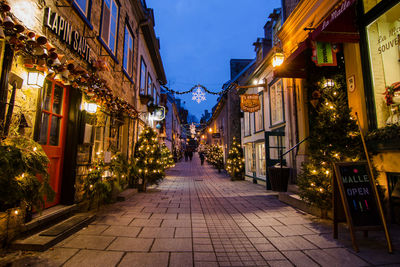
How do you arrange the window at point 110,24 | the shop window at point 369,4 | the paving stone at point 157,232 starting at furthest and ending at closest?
the window at point 110,24 < the shop window at point 369,4 < the paving stone at point 157,232

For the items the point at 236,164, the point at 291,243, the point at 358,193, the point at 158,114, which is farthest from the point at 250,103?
the point at 291,243

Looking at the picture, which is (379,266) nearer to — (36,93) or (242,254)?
(242,254)

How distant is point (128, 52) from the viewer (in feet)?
28.2

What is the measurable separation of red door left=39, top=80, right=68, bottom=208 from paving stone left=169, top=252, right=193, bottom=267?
2.87 meters

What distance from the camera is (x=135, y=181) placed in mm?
8055

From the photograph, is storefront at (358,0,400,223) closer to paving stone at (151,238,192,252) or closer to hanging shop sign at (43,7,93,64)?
paving stone at (151,238,192,252)

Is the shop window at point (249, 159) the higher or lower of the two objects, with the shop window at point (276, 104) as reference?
lower

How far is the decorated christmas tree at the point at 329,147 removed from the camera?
4023 millimetres

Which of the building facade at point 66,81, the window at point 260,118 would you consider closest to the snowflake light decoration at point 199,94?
the window at point 260,118

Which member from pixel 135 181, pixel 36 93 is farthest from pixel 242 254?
pixel 135 181

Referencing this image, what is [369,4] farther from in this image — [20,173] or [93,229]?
[93,229]

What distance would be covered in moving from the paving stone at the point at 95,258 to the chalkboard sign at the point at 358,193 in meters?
3.42

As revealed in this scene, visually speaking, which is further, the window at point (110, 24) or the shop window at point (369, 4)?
the window at point (110, 24)

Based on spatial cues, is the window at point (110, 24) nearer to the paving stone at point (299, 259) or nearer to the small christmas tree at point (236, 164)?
the paving stone at point (299, 259)
